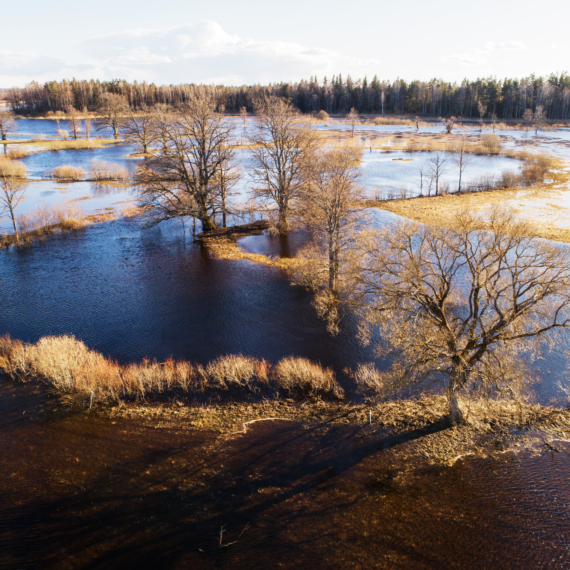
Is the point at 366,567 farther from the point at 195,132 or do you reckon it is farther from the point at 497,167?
the point at 497,167

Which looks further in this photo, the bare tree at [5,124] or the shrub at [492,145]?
the bare tree at [5,124]

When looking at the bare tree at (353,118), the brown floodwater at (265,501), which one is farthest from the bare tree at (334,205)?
the bare tree at (353,118)

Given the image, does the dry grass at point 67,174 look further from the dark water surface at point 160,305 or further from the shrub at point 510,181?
the shrub at point 510,181

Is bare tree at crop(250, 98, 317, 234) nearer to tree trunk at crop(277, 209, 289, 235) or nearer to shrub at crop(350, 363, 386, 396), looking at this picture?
tree trunk at crop(277, 209, 289, 235)

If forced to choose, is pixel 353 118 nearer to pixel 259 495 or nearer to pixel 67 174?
pixel 67 174

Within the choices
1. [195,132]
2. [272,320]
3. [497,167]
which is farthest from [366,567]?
[497,167]

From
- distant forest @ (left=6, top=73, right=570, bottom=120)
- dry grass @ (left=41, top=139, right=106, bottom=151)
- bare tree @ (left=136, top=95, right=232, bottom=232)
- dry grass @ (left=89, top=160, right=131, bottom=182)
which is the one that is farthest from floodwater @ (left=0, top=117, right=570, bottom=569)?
distant forest @ (left=6, top=73, right=570, bottom=120)
